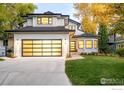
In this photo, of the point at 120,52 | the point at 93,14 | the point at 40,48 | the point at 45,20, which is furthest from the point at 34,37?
the point at 120,52

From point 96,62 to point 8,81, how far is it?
4.55m

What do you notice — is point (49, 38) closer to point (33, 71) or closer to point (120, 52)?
point (33, 71)

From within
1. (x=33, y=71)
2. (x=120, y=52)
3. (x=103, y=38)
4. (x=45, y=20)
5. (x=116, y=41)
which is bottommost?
(x=33, y=71)

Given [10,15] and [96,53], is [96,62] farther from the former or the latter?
[10,15]

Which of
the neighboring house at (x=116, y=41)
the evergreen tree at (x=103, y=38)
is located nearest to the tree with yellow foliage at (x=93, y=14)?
the evergreen tree at (x=103, y=38)

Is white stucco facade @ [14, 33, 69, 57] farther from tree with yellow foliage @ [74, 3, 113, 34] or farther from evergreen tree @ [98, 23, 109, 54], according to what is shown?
evergreen tree @ [98, 23, 109, 54]

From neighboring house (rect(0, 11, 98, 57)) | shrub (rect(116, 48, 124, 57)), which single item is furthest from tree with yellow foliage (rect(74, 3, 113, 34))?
shrub (rect(116, 48, 124, 57))

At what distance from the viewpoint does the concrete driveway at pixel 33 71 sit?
48.1 ft

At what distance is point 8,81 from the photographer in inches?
575

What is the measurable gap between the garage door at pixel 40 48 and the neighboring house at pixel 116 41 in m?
3.24

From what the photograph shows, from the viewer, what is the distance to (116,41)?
1644 cm

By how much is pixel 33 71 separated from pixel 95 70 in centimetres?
273

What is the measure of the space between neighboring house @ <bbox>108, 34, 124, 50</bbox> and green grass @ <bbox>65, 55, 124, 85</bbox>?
602mm

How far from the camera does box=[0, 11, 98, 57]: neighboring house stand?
19234 millimetres
